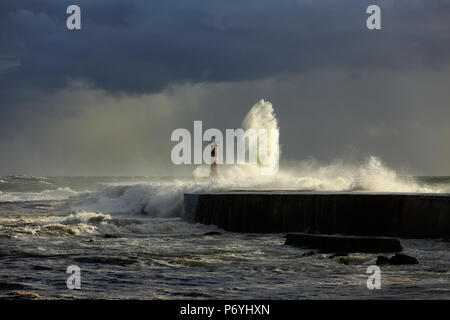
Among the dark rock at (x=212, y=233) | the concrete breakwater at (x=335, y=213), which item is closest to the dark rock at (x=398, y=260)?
the concrete breakwater at (x=335, y=213)

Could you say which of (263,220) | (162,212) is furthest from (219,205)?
(162,212)

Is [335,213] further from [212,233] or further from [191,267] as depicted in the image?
[191,267]

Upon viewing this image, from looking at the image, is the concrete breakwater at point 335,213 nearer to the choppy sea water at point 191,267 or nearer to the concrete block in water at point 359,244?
the choppy sea water at point 191,267

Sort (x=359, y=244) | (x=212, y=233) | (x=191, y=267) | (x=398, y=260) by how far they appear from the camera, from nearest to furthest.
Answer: (x=398, y=260) < (x=191, y=267) < (x=359, y=244) < (x=212, y=233)

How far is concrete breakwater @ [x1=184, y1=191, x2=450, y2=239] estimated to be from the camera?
1366 centimetres

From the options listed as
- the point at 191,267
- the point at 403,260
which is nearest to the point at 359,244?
the point at 403,260

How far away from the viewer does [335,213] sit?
14812 mm

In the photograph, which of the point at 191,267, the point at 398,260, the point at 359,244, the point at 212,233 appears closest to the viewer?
the point at 398,260

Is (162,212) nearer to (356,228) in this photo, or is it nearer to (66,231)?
(66,231)

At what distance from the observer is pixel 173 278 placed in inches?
360

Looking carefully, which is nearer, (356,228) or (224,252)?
(224,252)
